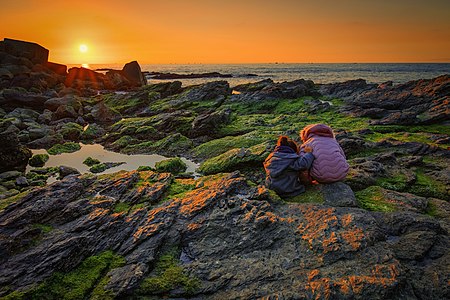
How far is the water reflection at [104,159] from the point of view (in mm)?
19562

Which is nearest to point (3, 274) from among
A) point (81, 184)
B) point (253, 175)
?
point (81, 184)

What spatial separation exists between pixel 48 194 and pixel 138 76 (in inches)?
3517

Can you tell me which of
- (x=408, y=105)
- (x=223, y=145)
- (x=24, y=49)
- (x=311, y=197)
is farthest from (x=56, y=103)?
(x=24, y=49)

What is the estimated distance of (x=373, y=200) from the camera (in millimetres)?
10883

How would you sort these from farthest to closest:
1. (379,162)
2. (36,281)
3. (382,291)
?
1. (379,162)
2. (36,281)
3. (382,291)

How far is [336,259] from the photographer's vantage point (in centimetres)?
740

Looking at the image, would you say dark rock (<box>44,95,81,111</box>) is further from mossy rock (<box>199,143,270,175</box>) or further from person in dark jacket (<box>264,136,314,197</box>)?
person in dark jacket (<box>264,136,314,197</box>)

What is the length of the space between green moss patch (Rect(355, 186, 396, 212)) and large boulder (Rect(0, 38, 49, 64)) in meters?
103

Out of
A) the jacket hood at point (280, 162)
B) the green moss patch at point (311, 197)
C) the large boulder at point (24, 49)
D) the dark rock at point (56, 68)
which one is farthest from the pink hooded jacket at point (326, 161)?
the large boulder at point (24, 49)

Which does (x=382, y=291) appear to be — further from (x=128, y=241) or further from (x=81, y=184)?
(x=81, y=184)

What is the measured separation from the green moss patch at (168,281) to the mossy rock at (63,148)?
20.4 metres

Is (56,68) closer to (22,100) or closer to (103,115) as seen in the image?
(22,100)

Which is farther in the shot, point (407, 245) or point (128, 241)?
point (128, 241)

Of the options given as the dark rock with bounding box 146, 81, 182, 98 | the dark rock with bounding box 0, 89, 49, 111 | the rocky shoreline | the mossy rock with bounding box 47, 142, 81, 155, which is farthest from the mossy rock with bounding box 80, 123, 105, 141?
the dark rock with bounding box 146, 81, 182, 98
